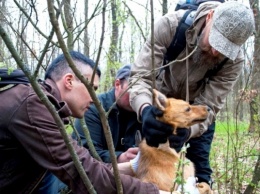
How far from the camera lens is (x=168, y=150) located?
3.32m

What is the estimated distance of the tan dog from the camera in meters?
3.17

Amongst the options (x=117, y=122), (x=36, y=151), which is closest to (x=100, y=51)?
(x=36, y=151)

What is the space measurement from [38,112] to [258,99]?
323cm

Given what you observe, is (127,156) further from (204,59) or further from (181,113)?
(204,59)

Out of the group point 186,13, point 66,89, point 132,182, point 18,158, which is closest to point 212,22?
point 186,13

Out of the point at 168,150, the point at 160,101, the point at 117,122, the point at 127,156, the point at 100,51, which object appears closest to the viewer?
the point at 100,51

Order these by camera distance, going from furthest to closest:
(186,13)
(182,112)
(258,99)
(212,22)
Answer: (258,99) < (182,112) < (186,13) < (212,22)

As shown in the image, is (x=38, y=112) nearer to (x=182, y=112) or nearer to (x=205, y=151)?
(x=182, y=112)

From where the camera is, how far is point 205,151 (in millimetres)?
3814

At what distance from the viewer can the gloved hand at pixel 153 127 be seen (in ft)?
8.84

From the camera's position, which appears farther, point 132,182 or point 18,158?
point 18,158

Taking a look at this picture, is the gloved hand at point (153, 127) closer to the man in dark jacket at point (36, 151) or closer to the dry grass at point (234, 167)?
the man in dark jacket at point (36, 151)

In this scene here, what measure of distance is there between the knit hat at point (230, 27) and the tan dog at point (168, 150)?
→ 2.16 feet

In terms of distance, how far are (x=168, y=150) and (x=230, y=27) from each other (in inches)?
46.0
